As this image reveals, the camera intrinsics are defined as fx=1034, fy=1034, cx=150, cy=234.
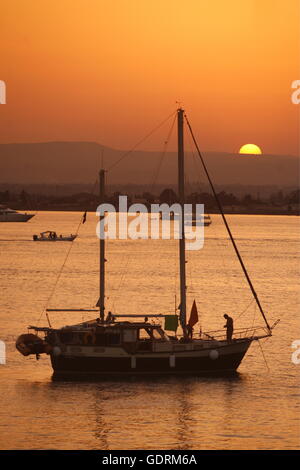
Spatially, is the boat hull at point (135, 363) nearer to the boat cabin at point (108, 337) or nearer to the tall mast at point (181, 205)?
the boat cabin at point (108, 337)

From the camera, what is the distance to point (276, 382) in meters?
49.1

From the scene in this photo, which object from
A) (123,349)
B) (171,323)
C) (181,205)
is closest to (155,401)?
(123,349)

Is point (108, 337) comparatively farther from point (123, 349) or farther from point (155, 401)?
point (155, 401)

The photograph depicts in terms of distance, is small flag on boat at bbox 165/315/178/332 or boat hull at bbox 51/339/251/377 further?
small flag on boat at bbox 165/315/178/332

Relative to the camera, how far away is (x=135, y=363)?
4672 cm

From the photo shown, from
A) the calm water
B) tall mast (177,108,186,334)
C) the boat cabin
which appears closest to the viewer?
the calm water

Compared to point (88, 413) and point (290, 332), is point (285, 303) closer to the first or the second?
point (290, 332)

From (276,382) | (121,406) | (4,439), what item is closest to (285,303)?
(276,382)

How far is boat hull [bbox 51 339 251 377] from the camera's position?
153ft

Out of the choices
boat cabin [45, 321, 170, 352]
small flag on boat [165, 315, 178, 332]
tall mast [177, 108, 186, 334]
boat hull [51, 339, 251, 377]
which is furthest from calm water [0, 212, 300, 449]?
tall mast [177, 108, 186, 334]

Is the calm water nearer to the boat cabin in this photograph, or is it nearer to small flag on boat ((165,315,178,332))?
the boat cabin

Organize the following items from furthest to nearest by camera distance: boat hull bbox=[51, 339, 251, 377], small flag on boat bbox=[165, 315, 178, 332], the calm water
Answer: small flag on boat bbox=[165, 315, 178, 332] < boat hull bbox=[51, 339, 251, 377] < the calm water

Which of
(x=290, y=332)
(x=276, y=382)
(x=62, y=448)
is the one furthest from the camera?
(x=290, y=332)

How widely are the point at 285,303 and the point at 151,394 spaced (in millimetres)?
45325
